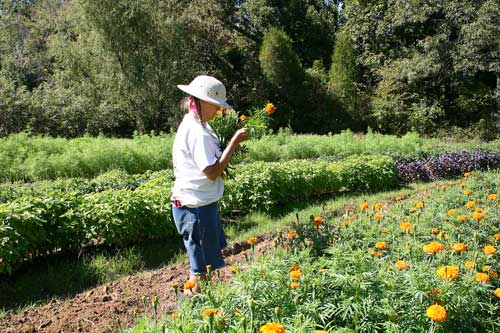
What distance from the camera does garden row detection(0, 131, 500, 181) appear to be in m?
8.24

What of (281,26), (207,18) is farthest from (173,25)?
(281,26)

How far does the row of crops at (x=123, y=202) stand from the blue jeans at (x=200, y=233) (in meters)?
1.38

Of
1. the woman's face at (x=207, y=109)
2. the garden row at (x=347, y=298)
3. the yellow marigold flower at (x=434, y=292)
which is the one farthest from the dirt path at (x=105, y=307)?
the yellow marigold flower at (x=434, y=292)

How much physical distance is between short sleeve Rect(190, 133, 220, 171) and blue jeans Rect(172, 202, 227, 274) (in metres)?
0.32

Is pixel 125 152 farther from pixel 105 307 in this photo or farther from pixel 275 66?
pixel 275 66

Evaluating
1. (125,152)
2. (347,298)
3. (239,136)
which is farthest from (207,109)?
(125,152)

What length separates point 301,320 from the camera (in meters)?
1.91

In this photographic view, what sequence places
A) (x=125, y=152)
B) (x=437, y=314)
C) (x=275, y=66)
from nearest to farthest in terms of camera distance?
(x=437, y=314) → (x=125, y=152) → (x=275, y=66)

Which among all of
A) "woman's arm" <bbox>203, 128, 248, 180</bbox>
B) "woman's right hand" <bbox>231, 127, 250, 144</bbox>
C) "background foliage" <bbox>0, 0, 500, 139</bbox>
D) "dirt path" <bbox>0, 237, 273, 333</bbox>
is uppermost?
"background foliage" <bbox>0, 0, 500, 139</bbox>

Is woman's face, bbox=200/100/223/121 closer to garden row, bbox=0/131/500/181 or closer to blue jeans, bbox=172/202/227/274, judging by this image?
blue jeans, bbox=172/202/227/274

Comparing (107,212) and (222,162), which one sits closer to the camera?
(222,162)

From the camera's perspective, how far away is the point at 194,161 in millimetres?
2709

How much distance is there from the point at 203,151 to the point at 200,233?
53cm

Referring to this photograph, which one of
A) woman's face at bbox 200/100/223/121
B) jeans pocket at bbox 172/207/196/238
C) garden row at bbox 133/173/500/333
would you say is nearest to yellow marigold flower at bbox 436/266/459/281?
garden row at bbox 133/173/500/333
